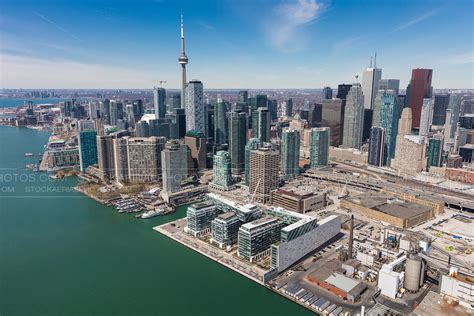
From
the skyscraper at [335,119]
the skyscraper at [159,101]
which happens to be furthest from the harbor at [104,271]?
the skyscraper at [159,101]

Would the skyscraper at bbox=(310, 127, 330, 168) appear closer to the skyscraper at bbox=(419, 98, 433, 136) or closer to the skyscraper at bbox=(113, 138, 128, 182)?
the skyscraper at bbox=(419, 98, 433, 136)

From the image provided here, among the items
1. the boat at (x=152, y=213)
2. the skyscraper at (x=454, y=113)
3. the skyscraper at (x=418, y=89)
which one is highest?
the skyscraper at (x=418, y=89)

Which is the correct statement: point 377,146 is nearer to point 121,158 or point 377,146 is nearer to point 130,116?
point 121,158

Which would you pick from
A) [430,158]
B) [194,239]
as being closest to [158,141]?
[194,239]

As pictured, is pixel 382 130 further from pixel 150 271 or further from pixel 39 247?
pixel 39 247

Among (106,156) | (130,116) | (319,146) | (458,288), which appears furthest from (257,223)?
(130,116)

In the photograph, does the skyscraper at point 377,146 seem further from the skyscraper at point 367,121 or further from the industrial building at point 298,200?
the industrial building at point 298,200
